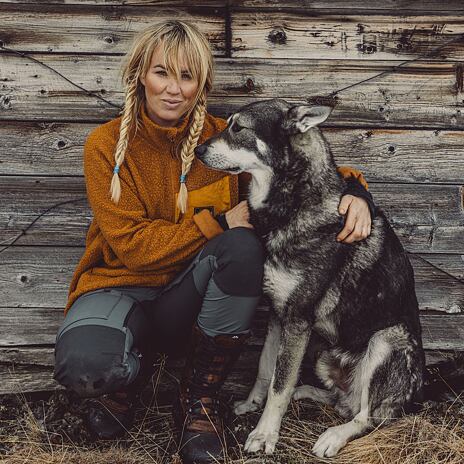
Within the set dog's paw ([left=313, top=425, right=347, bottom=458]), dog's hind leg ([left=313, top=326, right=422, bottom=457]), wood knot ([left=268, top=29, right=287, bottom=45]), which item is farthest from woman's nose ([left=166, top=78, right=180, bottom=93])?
dog's paw ([left=313, top=425, right=347, bottom=458])

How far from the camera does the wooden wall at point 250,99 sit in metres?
3.53

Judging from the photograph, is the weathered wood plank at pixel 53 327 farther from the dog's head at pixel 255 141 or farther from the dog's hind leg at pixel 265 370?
the dog's head at pixel 255 141

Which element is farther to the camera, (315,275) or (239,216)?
(239,216)

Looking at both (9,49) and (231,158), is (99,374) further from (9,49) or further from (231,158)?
(9,49)

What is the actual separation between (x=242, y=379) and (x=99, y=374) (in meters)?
1.28

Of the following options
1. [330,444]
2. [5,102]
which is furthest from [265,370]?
[5,102]

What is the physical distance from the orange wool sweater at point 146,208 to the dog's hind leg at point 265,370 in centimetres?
62

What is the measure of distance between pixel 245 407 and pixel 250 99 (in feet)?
5.70

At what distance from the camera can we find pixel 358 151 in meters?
3.71

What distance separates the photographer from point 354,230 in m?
3.03

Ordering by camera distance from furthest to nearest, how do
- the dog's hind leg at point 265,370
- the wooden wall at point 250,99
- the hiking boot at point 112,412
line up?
the wooden wall at point 250,99
the dog's hind leg at point 265,370
the hiking boot at point 112,412

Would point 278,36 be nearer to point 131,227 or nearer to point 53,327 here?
point 131,227

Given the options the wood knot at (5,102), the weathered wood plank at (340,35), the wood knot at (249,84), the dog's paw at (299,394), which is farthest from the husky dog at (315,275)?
the wood knot at (5,102)

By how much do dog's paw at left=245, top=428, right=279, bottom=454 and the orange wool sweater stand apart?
0.89m
